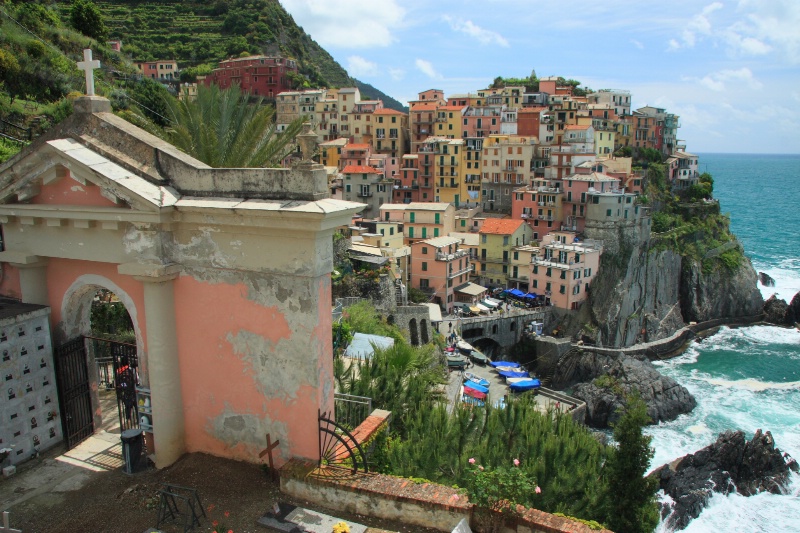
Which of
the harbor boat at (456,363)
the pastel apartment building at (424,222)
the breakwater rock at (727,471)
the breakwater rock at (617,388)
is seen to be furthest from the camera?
the pastel apartment building at (424,222)

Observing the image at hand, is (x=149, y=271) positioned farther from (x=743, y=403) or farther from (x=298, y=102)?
(x=298, y=102)

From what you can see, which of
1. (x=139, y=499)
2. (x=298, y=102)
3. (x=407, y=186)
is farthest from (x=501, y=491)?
(x=298, y=102)

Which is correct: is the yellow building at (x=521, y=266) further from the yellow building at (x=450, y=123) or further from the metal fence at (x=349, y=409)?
the metal fence at (x=349, y=409)

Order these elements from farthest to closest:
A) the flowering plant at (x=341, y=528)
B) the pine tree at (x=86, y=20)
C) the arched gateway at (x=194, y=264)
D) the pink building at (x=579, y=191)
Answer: the pink building at (x=579, y=191), the pine tree at (x=86, y=20), the arched gateway at (x=194, y=264), the flowering plant at (x=341, y=528)

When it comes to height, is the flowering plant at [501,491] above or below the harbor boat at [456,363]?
above

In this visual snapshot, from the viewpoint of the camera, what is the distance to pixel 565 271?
1882 inches

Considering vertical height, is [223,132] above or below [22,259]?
above

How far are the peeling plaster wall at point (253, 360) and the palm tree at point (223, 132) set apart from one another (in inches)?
364

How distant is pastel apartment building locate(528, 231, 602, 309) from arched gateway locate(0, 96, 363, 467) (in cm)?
4241

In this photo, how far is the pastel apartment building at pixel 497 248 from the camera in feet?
171

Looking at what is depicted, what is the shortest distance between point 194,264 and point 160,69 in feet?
269

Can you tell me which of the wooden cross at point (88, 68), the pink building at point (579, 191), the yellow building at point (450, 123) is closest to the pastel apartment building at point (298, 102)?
the yellow building at point (450, 123)

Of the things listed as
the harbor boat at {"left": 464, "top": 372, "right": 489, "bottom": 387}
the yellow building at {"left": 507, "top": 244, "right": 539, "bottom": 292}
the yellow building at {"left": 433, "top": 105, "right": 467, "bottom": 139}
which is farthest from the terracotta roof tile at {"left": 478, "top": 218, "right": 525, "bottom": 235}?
the yellow building at {"left": 433, "top": 105, "right": 467, "bottom": 139}

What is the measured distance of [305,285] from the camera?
709cm
